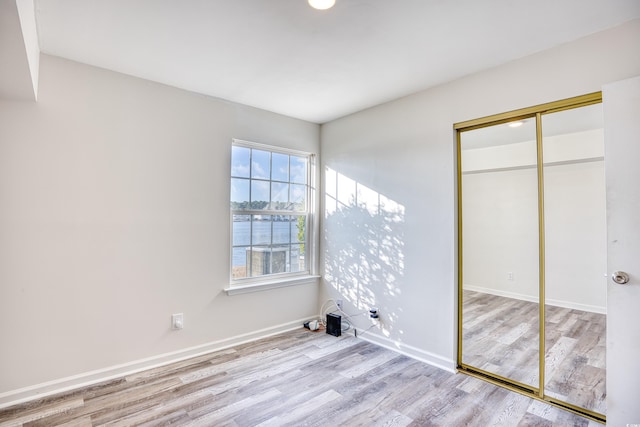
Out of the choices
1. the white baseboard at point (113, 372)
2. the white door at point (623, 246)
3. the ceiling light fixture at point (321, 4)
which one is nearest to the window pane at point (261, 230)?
the white baseboard at point (113, 372)

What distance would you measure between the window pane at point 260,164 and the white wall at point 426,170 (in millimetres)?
842

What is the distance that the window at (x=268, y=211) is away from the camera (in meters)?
3.35

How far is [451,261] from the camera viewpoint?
8.93 feet

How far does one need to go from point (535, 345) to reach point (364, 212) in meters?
1.84

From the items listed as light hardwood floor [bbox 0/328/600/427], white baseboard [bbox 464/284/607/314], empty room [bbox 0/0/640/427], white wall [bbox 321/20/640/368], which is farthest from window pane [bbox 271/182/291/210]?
white baseboard [bbox 464/284/607/314]

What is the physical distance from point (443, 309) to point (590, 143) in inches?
63.3

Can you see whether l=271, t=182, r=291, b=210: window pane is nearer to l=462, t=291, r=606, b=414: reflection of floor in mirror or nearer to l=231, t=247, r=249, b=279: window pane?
l=231, t=247, r=249, b=279: window pane

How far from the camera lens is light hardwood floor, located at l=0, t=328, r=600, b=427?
2043 mm

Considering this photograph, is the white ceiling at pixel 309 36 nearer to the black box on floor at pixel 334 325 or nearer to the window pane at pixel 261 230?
the window pane at pixel 261 230

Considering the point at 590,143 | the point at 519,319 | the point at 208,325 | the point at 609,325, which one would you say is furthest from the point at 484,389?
the point at 208,325

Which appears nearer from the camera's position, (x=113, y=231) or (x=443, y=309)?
(x=113, y=231)

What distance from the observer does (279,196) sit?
3.69m

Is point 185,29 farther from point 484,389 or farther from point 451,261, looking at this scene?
point 484,389

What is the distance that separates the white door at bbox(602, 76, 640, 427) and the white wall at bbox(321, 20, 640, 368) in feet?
0.89
